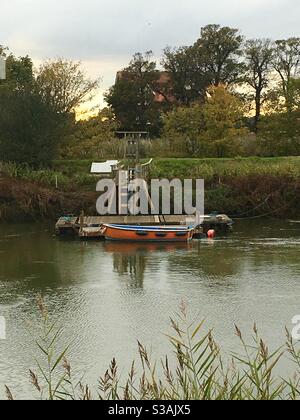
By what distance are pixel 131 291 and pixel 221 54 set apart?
103ft

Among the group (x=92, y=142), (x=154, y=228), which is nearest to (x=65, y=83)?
(x=92, y=142)

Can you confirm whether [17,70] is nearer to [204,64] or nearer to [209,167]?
[204,64]

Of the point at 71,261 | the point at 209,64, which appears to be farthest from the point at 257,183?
the point at 209,64

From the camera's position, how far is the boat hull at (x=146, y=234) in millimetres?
22578

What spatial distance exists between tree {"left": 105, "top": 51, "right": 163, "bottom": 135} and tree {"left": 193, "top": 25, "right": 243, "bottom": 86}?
3.81 m

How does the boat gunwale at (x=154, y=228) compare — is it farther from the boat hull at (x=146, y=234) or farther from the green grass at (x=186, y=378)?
the green grass at (x=186, y=378)

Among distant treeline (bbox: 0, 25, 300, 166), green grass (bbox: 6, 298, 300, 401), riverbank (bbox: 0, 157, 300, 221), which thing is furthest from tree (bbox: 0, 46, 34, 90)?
green grass (bbox: 6, 298, 300, 401)

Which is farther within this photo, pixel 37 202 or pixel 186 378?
pixel 37 202

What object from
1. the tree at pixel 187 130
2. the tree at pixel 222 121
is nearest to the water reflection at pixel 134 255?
the tree at pixel 222 121

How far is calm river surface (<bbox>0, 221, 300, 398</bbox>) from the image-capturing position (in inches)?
444

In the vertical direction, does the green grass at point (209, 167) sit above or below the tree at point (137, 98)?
below

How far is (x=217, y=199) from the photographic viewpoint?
95.6 feet

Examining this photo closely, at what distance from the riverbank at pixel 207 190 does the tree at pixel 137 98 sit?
34.5 feet

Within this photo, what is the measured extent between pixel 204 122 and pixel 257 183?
832cm
